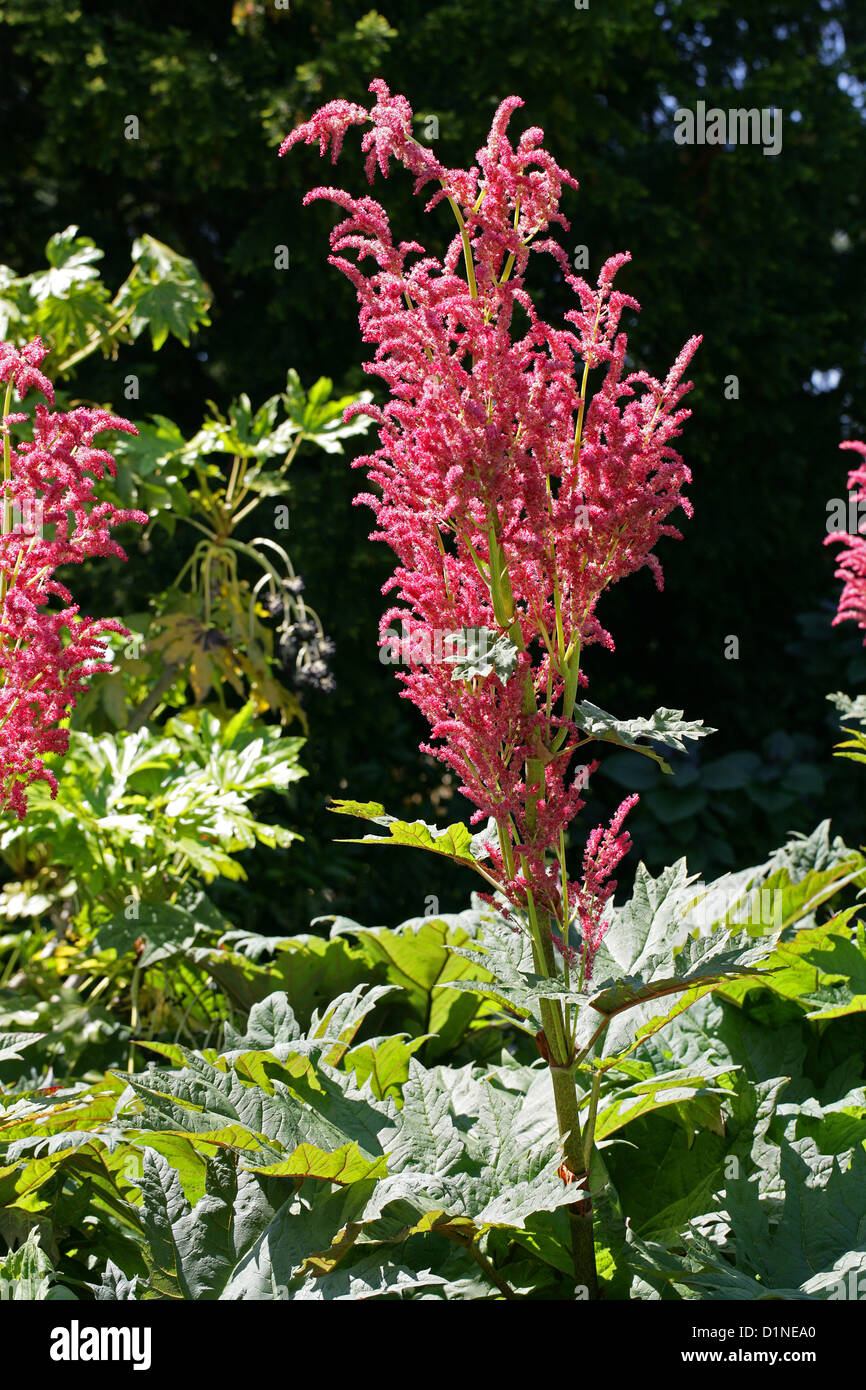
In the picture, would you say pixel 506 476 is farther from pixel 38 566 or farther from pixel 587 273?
pixel 587 273

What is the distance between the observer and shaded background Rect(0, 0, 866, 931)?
559 centimetres

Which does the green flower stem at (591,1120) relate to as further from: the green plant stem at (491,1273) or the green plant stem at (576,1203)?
the green plant stem at (491,1273)

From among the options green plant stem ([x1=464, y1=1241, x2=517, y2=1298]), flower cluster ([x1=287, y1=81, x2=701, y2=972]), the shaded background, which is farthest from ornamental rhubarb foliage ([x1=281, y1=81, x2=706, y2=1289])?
the shaded background

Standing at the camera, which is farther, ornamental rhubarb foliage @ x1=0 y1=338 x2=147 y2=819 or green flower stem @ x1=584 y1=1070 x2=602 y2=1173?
ornamental rhubarb foliage @ x1=0 y1=338 x2=147 y2=819

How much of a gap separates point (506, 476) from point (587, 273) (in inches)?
200

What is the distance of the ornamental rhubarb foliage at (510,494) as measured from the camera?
173 centimetres

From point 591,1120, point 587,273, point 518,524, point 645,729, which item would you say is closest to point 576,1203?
point 591,1120

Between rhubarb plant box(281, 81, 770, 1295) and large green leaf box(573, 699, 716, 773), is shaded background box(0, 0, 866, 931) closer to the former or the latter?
rhubarb plant box(281, 81, 770, 1295)

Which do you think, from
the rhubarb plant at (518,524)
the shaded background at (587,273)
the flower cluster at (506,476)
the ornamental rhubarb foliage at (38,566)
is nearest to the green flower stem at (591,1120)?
the rhubarb plant at (518,524)

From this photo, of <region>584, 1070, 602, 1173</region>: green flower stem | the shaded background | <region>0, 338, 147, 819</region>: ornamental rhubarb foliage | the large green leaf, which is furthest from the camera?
the shaded background

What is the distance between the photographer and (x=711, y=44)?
Answer: 284 inches

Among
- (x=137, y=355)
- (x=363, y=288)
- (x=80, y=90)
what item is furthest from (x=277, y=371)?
(x=363, y=288)
